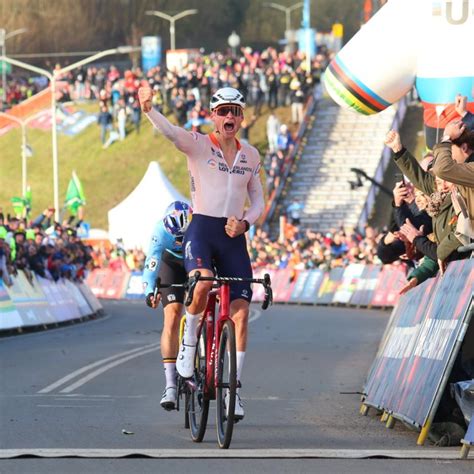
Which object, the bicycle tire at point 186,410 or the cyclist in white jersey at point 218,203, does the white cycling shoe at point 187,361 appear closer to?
the cyclist in white jersey at point 218,203

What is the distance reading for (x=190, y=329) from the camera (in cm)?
1120

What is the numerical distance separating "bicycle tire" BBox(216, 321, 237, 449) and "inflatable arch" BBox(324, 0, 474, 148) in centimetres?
573

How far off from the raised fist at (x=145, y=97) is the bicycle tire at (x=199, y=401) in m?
1.51

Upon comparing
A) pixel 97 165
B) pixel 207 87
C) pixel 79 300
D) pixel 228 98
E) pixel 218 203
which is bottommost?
pixel 97 165

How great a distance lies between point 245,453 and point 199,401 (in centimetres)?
97

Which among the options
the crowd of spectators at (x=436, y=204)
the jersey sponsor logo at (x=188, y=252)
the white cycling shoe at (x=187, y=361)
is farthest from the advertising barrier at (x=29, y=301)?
the jersey sponsor logo at (x=188, y=252)

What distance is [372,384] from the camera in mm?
12930

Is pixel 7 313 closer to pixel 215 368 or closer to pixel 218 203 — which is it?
pixel 218 203

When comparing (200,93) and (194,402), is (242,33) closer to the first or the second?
(200,93)

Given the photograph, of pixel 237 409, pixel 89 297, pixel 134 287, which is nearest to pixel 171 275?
pixel 237 409

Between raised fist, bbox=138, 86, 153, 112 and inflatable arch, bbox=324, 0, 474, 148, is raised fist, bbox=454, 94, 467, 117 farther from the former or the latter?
inflatable arch, bbox=324, 0, 474, 148

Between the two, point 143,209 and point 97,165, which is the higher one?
point 143,209

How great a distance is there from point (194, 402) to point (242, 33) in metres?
108

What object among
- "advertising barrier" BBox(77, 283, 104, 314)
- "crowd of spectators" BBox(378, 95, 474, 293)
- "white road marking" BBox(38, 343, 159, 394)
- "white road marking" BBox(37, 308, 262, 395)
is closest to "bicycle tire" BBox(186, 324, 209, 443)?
"crowd of spectators" BBox(378, 95, 474, 293)
